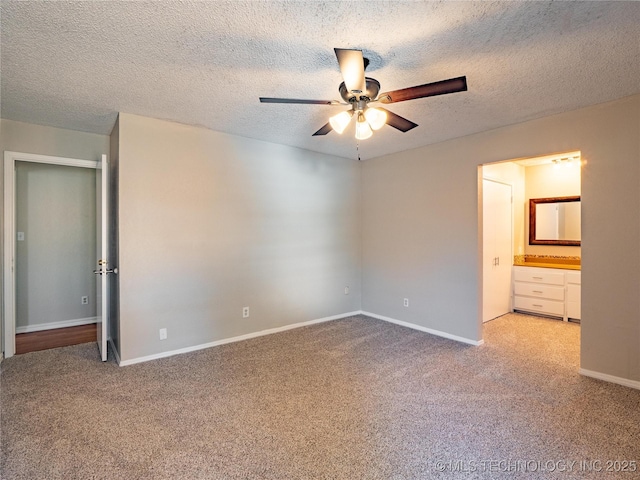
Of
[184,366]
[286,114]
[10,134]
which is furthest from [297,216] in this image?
[10,134]

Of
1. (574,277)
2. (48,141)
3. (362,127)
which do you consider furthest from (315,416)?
(574,277)

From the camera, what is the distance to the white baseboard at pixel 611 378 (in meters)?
2.64

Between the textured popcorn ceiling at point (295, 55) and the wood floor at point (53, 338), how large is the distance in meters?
2.40

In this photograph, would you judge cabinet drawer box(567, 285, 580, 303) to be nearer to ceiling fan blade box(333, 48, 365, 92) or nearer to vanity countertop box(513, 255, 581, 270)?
vanity countertop box(513, 255, 581, 270)

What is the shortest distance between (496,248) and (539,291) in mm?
935

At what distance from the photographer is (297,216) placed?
427cm

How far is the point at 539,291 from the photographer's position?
482 centimetres

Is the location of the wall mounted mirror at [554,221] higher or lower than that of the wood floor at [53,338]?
higher

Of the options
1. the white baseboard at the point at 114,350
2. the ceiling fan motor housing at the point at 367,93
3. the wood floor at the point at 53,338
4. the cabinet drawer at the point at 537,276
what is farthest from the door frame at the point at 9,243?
the cabinet drawer at the point at 537,276

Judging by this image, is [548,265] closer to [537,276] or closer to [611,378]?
[537,276]

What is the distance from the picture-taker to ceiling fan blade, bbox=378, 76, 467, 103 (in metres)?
1.73

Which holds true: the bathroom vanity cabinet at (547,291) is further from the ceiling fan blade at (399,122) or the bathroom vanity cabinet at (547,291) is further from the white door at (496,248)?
the ceiling fan blade at (399,122)

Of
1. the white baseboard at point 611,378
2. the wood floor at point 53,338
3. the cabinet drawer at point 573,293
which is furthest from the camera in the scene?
the cabinet drawer at point 573,293

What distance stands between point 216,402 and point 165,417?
34 centimetres
